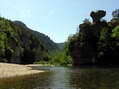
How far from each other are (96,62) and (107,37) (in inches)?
538

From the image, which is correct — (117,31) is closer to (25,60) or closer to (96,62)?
(96,62)

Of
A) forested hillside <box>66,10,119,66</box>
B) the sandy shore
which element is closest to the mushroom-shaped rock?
forested hillside <box>66,10,119,66</box>

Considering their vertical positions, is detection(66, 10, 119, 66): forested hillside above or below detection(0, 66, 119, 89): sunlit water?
above

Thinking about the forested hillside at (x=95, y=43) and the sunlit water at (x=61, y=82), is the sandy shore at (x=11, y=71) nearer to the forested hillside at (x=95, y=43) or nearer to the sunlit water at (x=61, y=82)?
the sunlit water at (x=61, y=82)

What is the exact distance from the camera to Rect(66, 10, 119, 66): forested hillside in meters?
110

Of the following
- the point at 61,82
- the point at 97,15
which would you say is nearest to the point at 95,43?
the point at 97,15

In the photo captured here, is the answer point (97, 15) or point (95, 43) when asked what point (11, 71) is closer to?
point (95, 43)

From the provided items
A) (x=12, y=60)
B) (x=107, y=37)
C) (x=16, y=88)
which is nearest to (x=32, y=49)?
(x=12, y=60)

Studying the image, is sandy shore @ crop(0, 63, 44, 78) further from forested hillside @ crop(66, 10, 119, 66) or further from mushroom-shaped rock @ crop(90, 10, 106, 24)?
mushroom-shaped rock @ crop(90, 10, 106, 24)

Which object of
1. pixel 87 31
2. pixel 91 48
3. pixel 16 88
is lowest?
pixel 16 88

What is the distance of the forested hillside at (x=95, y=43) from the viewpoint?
110m

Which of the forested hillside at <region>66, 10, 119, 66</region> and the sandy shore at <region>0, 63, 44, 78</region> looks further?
the forested hillside at <region>66, 10, 119, 66</region>

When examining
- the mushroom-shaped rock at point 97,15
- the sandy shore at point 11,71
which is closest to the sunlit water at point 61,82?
the sandy shore at point 11,71

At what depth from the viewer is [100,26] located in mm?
117438
